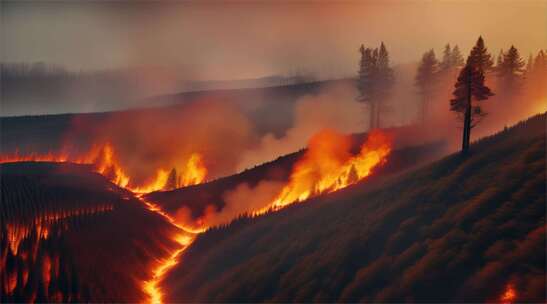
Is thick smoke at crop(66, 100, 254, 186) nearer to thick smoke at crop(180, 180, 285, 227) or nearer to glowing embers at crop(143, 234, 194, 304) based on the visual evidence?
thick smoke at crop(180, 180, 285, 227)

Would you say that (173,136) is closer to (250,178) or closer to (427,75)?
(250,178)

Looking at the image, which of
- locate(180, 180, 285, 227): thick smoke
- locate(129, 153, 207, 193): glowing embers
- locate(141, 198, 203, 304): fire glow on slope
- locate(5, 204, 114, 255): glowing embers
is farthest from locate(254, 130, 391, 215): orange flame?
locate(129, 153, 207, 193): glowing embers

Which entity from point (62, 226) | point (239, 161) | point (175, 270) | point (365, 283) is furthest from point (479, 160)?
point (239, 161)

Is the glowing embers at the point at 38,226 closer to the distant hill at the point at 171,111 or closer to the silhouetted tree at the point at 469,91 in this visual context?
the silhouetted tree at the point at 469,91

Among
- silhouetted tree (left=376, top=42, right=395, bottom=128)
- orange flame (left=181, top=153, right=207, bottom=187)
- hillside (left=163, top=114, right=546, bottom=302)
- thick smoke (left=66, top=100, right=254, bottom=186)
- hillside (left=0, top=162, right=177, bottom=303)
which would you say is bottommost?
orange flame (left=181, top=153, right=207, bottom=187)

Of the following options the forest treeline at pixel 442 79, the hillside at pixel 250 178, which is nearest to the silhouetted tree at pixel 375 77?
the forest treeline at pixel 442 79

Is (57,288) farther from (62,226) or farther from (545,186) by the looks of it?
(545,186)
